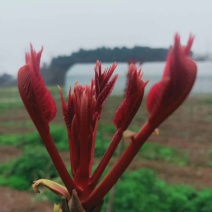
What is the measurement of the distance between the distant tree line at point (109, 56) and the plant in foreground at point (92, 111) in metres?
0.07

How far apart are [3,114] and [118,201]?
33.3ft

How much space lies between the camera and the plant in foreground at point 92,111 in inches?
33.4

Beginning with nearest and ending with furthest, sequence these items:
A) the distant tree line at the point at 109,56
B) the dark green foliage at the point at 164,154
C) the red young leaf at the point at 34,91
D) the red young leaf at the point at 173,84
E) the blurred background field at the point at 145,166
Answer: the red young leaf at the point at 173,84
the red young leaf at the point at 34,91
the distant tree line at the point at 109,56
the blurred background field at the point at 145,166
the dark green foliage at the point at 164,154

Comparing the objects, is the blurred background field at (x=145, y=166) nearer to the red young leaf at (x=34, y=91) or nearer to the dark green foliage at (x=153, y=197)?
the dark green foliage at (x=153, y=197)

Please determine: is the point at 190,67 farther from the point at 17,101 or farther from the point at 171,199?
the point at 17,101

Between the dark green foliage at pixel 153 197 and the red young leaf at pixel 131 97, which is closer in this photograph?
the red young leaf at pixel 131 97

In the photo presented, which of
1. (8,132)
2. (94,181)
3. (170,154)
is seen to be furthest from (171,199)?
(8,132)

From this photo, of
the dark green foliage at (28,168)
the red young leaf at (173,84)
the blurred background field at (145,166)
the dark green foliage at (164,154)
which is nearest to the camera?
the red young leaf at (173,84)

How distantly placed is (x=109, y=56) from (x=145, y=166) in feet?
16.6

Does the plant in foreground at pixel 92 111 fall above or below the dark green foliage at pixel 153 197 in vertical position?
above

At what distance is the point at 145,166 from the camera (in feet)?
25.6

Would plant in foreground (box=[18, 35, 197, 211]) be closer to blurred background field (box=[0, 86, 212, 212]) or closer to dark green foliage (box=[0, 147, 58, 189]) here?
blurred background field (box=[0, 86, 212, 212])

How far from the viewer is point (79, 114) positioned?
96cm

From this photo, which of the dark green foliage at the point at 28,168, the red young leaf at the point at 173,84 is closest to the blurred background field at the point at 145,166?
the dark green foliage at the point at 28,168
